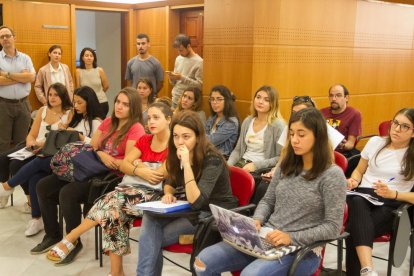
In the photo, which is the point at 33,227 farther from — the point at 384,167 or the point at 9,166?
the point at 384,167

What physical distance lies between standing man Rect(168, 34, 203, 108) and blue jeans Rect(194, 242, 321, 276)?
301cm

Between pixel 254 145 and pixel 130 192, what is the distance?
4.13 feet

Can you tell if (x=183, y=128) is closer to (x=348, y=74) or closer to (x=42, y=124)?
(x=42, y=124)

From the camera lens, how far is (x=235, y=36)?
184 inches

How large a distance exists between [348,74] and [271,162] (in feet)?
7.82

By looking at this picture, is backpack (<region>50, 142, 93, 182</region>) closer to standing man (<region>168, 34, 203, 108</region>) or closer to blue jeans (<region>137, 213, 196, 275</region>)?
blue jeans (<region>137, 213, 196, 275</region>)

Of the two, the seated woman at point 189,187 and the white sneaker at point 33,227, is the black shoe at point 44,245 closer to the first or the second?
the white sneaker at point 33,227

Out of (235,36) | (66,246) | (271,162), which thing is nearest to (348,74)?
(235,36)

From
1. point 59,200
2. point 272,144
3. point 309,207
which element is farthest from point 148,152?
point 309,207

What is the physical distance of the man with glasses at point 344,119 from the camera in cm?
459

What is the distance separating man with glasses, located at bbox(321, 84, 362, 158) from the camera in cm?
459

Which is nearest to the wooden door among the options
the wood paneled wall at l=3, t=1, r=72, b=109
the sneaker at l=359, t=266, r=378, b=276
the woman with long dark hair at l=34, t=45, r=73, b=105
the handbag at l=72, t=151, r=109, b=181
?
the wood paneled wall at l=3, t=1, r=72, b=109

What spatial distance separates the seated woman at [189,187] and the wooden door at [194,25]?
176 inches

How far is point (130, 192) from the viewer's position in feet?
10.2
